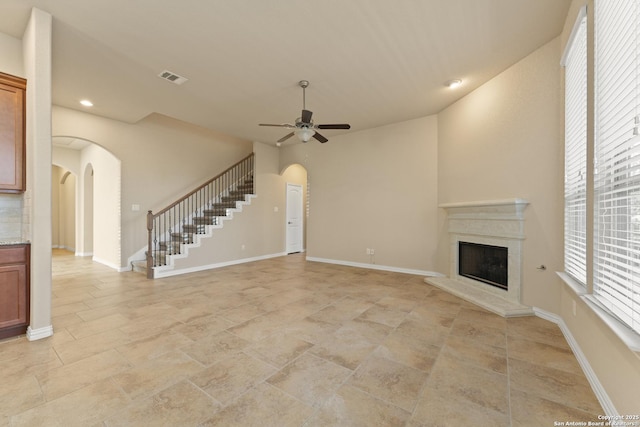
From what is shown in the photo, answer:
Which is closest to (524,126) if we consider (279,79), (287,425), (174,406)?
(279,79)

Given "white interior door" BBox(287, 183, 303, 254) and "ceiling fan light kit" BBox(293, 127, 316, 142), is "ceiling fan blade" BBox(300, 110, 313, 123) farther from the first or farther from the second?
"white interior door" BBox(287, 183, 303, 254)

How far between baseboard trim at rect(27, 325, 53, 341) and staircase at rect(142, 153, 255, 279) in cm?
244

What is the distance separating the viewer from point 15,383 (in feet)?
6.32

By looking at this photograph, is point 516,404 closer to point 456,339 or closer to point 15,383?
point 456,339

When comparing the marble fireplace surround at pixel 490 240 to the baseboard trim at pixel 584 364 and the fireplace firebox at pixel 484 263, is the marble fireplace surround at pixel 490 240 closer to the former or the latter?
the fireplace firebox at pixel 484 263

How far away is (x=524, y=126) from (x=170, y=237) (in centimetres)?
705

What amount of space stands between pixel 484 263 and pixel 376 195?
254 centimetres

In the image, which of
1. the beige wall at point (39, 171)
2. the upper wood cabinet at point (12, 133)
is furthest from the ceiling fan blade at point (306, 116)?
the upper wood cabinet at point (12, 133)

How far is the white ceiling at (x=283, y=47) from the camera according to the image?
254 cm

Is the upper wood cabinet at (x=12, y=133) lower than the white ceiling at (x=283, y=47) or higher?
lower

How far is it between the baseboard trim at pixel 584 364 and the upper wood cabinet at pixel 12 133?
531 centimetres

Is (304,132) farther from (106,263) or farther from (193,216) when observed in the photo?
(106,263)

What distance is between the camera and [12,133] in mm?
2771

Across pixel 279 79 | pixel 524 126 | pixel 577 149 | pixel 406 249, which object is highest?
pixel 279 79
